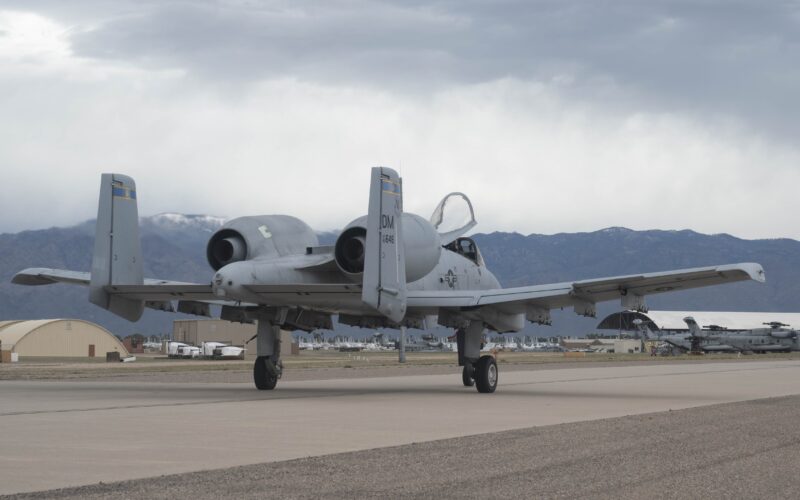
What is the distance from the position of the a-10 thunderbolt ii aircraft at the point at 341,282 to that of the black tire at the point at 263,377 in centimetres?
3

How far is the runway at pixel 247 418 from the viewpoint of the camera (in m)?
11.7

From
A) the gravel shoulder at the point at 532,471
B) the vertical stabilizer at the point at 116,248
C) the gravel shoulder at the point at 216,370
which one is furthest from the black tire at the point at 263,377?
the gravel shoulder at the point at 532,471

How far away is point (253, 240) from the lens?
78.0 feet

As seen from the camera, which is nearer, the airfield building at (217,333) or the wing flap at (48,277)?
the wing flap at (48,277)

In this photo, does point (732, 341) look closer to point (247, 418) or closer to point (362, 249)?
point (362, 249)

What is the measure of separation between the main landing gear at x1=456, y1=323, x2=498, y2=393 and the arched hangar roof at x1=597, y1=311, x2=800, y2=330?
8773cm

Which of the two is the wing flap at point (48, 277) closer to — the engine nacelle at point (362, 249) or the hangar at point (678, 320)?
the engine nacelle at point (362, 249)

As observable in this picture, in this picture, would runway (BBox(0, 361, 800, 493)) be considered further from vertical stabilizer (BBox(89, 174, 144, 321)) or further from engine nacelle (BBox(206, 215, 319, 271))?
engine nacelle (BBox(206, 215, 319, 271))

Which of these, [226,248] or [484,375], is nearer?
[226,248]

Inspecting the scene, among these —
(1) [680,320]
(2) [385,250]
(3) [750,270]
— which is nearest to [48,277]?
(2) [385,250]

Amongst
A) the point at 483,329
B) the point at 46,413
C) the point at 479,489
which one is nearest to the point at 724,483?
the point at 479,489

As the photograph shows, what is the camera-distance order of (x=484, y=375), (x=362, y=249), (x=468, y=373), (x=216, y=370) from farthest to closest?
(x=216, y=370)
(x=468, y=373)
(x=484, y=375)
(x=362, y=249)

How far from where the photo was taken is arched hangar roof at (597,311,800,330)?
12150cm

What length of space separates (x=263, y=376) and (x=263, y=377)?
2 cm
